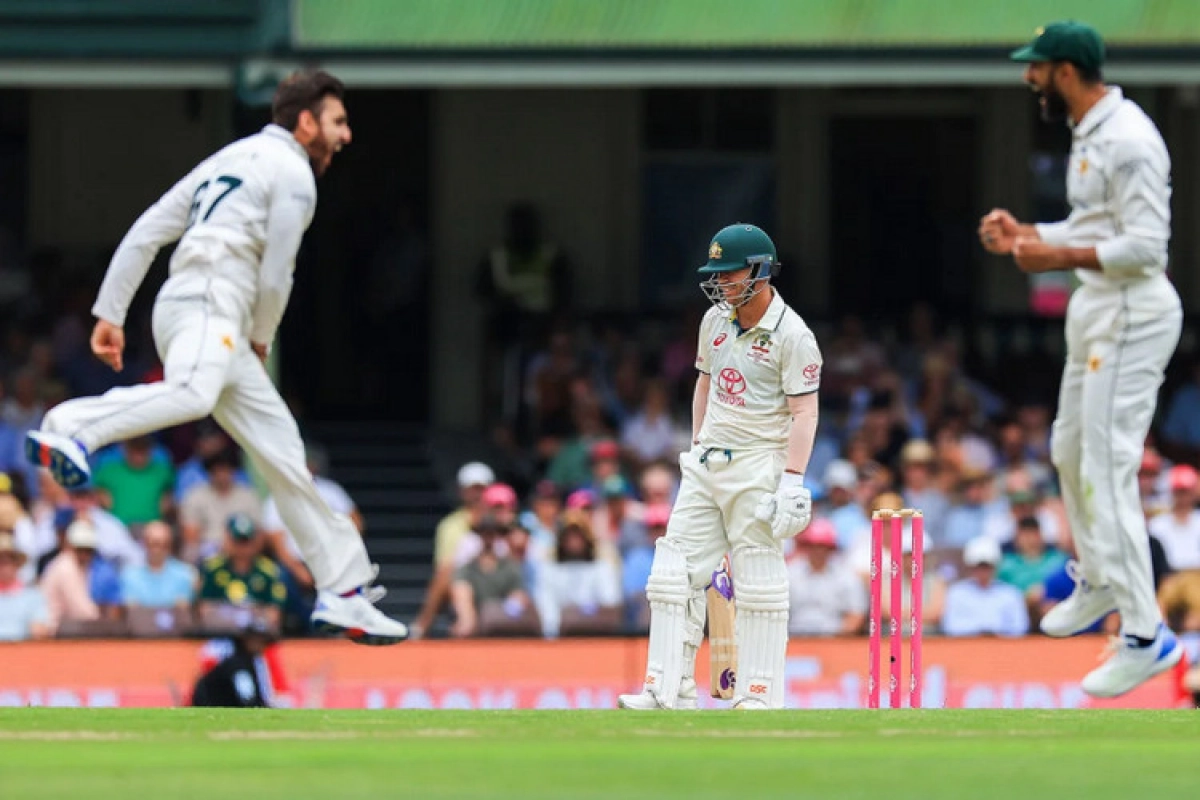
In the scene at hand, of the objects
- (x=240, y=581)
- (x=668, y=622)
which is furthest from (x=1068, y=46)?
(x=240, y=581)

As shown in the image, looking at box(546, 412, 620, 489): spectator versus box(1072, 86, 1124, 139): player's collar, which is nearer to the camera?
box(1072, 86, 1124, 139): player's collar

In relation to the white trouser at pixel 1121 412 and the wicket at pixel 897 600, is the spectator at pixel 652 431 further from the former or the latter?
the white trouser at pixel 1121 412

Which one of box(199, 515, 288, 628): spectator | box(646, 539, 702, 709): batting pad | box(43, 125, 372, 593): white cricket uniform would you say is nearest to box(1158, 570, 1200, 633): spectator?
box(199, 515, 288, 628): spectator

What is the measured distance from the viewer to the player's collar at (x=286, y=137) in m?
10.2

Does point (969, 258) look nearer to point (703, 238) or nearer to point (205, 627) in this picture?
point (703, 238)

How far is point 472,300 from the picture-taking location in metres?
21.1

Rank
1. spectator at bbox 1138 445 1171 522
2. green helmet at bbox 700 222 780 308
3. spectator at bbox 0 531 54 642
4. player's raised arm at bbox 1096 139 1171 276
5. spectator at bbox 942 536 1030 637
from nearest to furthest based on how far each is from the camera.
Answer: player's raised arm at bbox 1096 139 1171 276 → green helmet at bbox 700 222 780 308 → spectator at bbox 0 531 54 642 → spectator at bbox 942 536 1030 637 → spectator at bbox 1138 445 1171 522

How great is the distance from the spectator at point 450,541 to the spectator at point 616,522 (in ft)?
2.39

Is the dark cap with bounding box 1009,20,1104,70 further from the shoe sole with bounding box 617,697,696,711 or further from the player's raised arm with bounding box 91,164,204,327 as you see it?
the player's raised arm with bounding box 91,164,204,327

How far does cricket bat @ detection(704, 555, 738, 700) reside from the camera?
11.2 meters

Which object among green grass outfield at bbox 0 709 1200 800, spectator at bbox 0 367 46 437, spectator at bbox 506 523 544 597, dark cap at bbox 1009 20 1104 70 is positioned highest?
dark cap at bbox 1009 20 1104 70

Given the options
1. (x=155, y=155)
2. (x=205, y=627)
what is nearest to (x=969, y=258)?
(x=155, y=155)

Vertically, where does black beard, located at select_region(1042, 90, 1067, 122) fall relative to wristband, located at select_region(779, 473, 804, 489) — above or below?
above

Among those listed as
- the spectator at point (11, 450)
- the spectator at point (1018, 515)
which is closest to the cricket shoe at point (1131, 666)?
the spectator at point (1018, 515)
